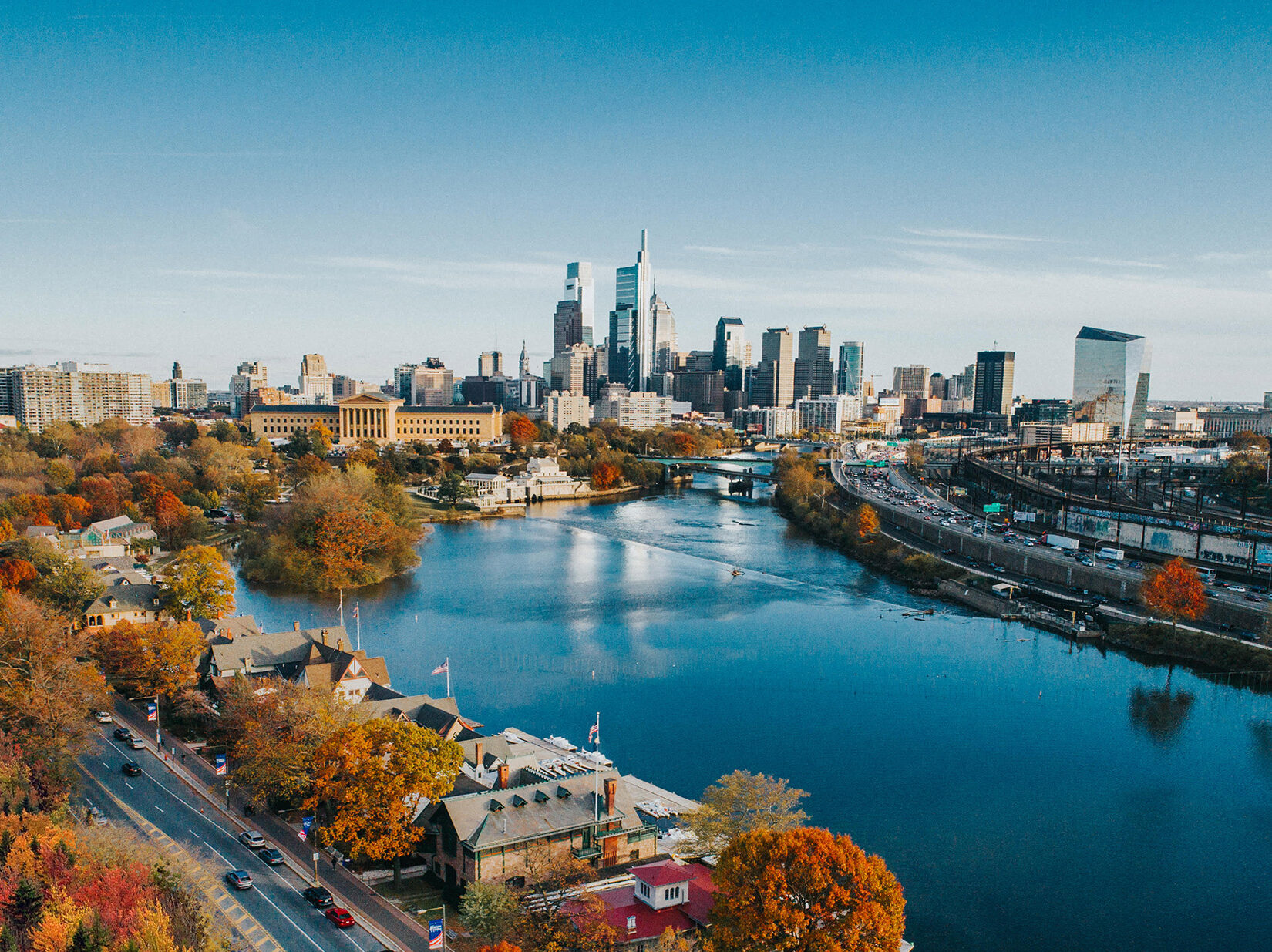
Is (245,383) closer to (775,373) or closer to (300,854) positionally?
(775,373)

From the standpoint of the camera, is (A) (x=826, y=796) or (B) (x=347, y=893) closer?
(B) (x=347, y=893)

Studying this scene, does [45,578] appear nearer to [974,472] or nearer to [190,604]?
[190,604]

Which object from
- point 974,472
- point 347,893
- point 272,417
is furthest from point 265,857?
point 272,417

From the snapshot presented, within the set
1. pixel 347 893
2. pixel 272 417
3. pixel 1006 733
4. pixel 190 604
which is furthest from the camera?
pixel 272 417

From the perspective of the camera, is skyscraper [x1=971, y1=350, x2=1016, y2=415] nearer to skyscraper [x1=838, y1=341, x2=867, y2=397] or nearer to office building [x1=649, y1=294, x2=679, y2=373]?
skyscraper [x1=838, y1=341, x2=867, y2=397]

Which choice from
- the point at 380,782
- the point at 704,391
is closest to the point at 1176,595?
the point at 380,782

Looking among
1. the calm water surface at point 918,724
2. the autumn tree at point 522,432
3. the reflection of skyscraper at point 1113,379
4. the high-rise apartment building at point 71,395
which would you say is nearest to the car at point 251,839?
the calm water surface at point 918,724

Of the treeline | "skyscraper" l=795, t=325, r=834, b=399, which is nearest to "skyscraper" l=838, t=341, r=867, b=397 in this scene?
"skyscraper" l=795, t=325, r=834, b=399

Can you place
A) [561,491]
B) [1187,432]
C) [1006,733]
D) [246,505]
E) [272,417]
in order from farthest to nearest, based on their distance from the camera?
[1187,432]
[272,417]
[561,491]
[246,505]
[1006,733]
